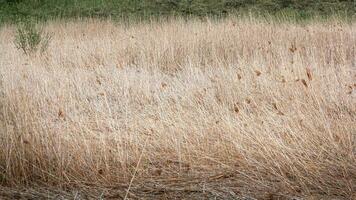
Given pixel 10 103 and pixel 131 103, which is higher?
pixel 10 103

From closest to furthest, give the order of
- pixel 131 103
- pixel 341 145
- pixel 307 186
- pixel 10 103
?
pixel 307 186, pixel 341 145, pixel 10 103, pixel 131 103

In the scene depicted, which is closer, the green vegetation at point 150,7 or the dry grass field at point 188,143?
the dry grass field at point 188,143

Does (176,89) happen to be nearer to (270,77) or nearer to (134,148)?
(270,77)

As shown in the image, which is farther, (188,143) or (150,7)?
(150,7)

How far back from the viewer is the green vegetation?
17.9 meters

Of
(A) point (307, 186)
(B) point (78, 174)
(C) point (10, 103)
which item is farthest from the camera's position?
(C) point (10, 103)

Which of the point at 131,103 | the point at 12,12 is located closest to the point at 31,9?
the point at 12,12

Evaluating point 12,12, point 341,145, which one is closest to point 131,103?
point 341,145

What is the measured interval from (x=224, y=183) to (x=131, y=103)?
2965mm

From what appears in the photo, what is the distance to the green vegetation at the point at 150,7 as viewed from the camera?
58.8 feet

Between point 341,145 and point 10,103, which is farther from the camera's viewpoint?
point 10,103

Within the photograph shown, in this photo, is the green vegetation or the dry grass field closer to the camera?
the dry grass field

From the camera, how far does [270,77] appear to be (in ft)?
19.8

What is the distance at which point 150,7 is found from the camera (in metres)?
19.6
